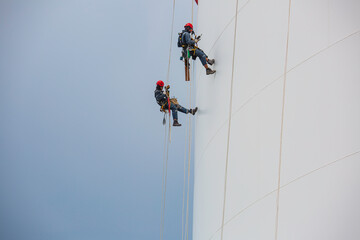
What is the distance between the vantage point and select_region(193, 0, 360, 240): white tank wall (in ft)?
17.8

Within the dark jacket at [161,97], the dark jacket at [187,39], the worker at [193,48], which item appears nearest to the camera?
the worker at [193,48]

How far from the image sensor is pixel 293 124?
19.9ft

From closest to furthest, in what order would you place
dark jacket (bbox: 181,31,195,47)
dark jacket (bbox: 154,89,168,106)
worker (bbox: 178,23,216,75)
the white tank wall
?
the white tank wall < worker (bbox: 178,23,216,75) < dark jacket (bbox: 181,31,195,47) < dark jacket (bbox: 154,89,168,106)

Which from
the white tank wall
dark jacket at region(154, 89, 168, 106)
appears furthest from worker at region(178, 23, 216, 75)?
dark jacket at region(154, 89, 168, 106)

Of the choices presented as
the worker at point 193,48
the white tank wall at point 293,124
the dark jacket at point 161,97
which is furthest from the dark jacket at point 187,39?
the dark jacket at point 161,97

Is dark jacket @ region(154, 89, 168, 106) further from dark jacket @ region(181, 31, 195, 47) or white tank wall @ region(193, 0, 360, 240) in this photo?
white tank wall @ region(193, 0, 360, 240)

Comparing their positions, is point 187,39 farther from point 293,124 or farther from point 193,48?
point 293,124

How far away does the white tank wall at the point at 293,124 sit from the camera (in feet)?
17.8

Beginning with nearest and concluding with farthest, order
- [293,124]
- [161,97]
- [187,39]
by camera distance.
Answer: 1. [293,124]
2. [187,39]
3. [161,97]

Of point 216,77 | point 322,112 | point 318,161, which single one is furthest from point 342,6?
point 216,77

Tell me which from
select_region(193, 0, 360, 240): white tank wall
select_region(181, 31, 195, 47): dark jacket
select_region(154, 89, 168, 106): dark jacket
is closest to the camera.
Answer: select_region(193, 0, 360, 240): white tank wall

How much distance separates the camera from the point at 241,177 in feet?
24.0

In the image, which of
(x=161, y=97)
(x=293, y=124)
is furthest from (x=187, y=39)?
(x=293, y=124)

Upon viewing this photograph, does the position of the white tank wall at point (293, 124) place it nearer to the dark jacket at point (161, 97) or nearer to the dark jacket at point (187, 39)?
the dark jacket at point (187, 39)
